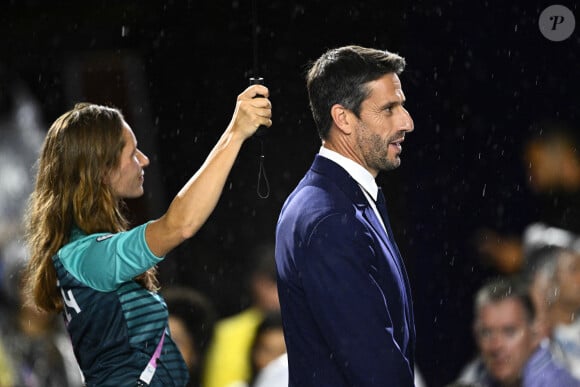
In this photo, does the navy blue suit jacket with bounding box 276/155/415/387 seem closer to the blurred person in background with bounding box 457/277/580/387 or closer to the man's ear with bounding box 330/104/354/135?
the man's ear with bounding box 330/104/354/135

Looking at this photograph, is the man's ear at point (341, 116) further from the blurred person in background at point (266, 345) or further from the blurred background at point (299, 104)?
the blurred person in background at point (266, 345)

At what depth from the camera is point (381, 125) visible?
2.52m

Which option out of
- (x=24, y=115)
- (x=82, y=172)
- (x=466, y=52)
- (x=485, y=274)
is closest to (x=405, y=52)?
(x=466, y=52)

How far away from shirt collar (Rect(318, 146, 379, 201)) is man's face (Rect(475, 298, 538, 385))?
170cm

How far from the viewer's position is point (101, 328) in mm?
2410

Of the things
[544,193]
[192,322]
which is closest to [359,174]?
[544,193]

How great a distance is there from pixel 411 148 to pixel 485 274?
0.58 meters

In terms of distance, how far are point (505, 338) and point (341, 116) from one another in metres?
1.83

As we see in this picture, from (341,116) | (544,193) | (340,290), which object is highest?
(341,116)

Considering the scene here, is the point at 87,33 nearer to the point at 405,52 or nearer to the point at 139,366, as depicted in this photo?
the point at 405,52

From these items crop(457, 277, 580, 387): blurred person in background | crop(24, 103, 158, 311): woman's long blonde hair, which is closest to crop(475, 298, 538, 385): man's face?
crop(457, 277, 580, 387): blurred person in background

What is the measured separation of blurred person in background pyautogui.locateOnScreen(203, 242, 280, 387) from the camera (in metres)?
4.13

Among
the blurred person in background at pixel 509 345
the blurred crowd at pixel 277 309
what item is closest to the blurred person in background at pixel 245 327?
the blurred crowd at pixel 277 309

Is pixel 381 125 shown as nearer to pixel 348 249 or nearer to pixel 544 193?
pixel 348 249
